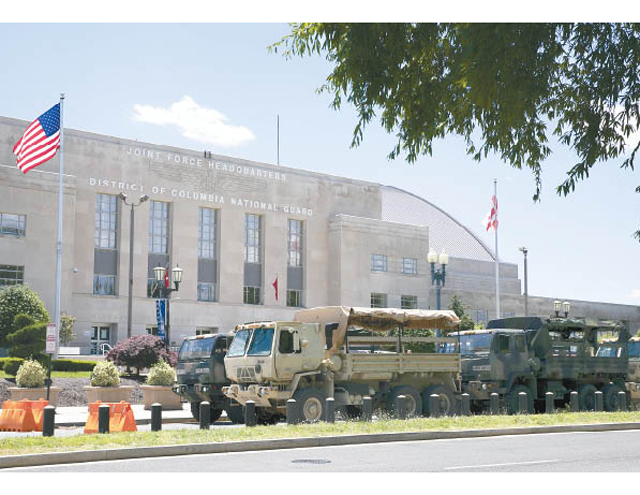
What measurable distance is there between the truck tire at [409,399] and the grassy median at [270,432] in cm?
271

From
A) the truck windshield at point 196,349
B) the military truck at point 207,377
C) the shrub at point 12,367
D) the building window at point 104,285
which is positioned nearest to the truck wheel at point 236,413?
the military truck at point 207,377

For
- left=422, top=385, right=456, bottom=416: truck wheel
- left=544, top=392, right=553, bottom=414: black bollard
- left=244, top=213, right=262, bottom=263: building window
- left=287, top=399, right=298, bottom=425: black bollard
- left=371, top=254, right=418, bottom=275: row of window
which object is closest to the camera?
left=287, top=399, right=298, bottom=425: black bollard

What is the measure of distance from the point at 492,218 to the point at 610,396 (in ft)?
104

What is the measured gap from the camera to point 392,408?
2195 centimetres

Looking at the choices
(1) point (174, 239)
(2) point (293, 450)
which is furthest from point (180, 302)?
(2) point (293, 450)

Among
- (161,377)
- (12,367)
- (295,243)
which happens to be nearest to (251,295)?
(295,243)

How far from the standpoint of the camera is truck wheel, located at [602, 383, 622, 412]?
26234 millimetres

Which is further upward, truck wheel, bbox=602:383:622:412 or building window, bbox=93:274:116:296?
building window, bbox=93:274:116:296

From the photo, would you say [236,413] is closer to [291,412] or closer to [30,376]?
[291,412]

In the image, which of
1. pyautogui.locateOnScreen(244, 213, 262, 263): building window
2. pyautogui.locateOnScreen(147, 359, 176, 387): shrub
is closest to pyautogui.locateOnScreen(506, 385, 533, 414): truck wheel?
pyautogui.locateOnScreen(147, 359, 176, 387): shrub

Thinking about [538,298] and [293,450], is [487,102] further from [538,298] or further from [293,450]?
[538,298]

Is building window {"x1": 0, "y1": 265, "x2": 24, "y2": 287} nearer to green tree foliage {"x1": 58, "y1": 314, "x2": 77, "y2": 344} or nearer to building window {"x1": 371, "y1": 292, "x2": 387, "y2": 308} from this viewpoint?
green tree foliage {"x1": 58, "y1": 314, "x2": 77, "y2": 344}

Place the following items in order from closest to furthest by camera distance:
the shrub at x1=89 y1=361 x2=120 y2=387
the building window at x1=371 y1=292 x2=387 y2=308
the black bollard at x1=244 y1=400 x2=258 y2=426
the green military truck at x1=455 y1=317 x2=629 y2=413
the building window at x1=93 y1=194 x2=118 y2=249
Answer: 1. the black bollard at x1=244 y1=400 x2=258 y2=426
2. the green military truck at x1=455 y1=317 x2=629 y2=413
3. the shrub at x1=89 y1=361 x2=120 y2=387
4. the building window at x1=93 y1=194 x2=118 y2=249
5. the building window at x1=371 y1=292 x2=387 y2=308

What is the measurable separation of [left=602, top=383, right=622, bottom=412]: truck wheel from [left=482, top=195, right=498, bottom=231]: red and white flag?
100 feet
